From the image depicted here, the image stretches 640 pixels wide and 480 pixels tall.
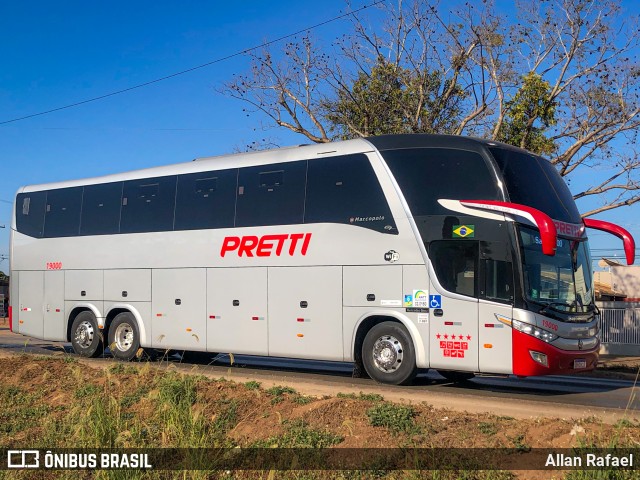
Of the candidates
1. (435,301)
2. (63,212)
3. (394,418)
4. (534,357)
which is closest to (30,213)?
(63,212)

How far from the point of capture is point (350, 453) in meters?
8.26

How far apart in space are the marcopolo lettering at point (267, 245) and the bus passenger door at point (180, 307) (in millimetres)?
1029

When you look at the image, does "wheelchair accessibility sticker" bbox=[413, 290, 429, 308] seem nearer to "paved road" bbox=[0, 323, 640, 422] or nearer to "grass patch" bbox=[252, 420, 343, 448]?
"paved road" bbox=[0, 323, 640, 422]

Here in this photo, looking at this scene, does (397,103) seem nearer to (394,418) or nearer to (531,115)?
(531,115)

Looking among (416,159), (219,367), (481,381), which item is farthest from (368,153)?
(219,367)

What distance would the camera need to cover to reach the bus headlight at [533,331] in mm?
12375

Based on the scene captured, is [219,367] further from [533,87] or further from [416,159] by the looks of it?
[533,87]

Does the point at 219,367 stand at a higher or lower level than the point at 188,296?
lower

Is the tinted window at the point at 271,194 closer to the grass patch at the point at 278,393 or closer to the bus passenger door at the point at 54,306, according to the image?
the grass patch at the point at 278,393

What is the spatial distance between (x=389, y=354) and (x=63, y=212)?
10.4 metres

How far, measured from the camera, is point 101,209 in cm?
1942

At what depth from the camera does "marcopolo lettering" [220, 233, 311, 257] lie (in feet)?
50.6

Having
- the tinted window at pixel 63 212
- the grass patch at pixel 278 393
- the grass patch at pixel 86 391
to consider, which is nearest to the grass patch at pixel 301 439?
the grass patch at pixel 278 393

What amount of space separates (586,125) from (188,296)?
13782mm
